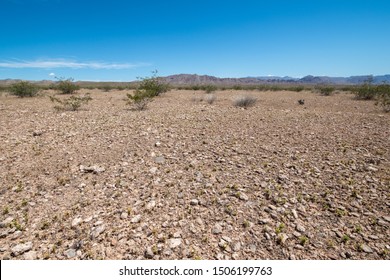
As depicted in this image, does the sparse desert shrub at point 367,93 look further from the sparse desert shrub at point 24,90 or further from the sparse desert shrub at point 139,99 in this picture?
the sparse desert shrub at point 24,90

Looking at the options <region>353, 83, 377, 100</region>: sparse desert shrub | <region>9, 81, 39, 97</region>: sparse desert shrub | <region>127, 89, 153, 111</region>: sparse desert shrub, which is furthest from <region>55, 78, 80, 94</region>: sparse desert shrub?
<region>353, 83, 377, 100</region>: sparse desert shrub

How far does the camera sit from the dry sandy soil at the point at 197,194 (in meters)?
3.08

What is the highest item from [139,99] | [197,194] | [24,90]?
[24,90]

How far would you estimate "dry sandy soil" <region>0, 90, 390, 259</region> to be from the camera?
308 cm

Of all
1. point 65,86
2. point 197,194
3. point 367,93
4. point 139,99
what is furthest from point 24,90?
point 367,93

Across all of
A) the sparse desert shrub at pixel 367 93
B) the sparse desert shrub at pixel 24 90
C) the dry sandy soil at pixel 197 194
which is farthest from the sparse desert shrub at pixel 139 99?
the sparse desert shrub at pixel 367 93

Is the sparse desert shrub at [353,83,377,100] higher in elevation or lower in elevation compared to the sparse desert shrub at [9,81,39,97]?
lower

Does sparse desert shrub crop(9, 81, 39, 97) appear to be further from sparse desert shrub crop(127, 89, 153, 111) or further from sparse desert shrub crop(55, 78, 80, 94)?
sparse desert shrub crop(127, 89, 153, 111)

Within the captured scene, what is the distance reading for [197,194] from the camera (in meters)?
4.17

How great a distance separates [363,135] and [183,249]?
22.5 feet

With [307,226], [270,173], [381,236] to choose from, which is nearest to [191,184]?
[270,173]

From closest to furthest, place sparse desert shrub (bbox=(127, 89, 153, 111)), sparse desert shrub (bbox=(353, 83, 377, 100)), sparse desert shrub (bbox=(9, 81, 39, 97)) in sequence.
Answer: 1. sparse desert shrub (bbox=(127, 89, 153, 111))
2. sparse desert shrub (bbox=(353, 83, 377, 100))
3. sparse desert shrub (bbox=(9, 81, 39, 97))

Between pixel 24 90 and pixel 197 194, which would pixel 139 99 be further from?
pixel 24 90

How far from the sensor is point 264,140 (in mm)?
6699
